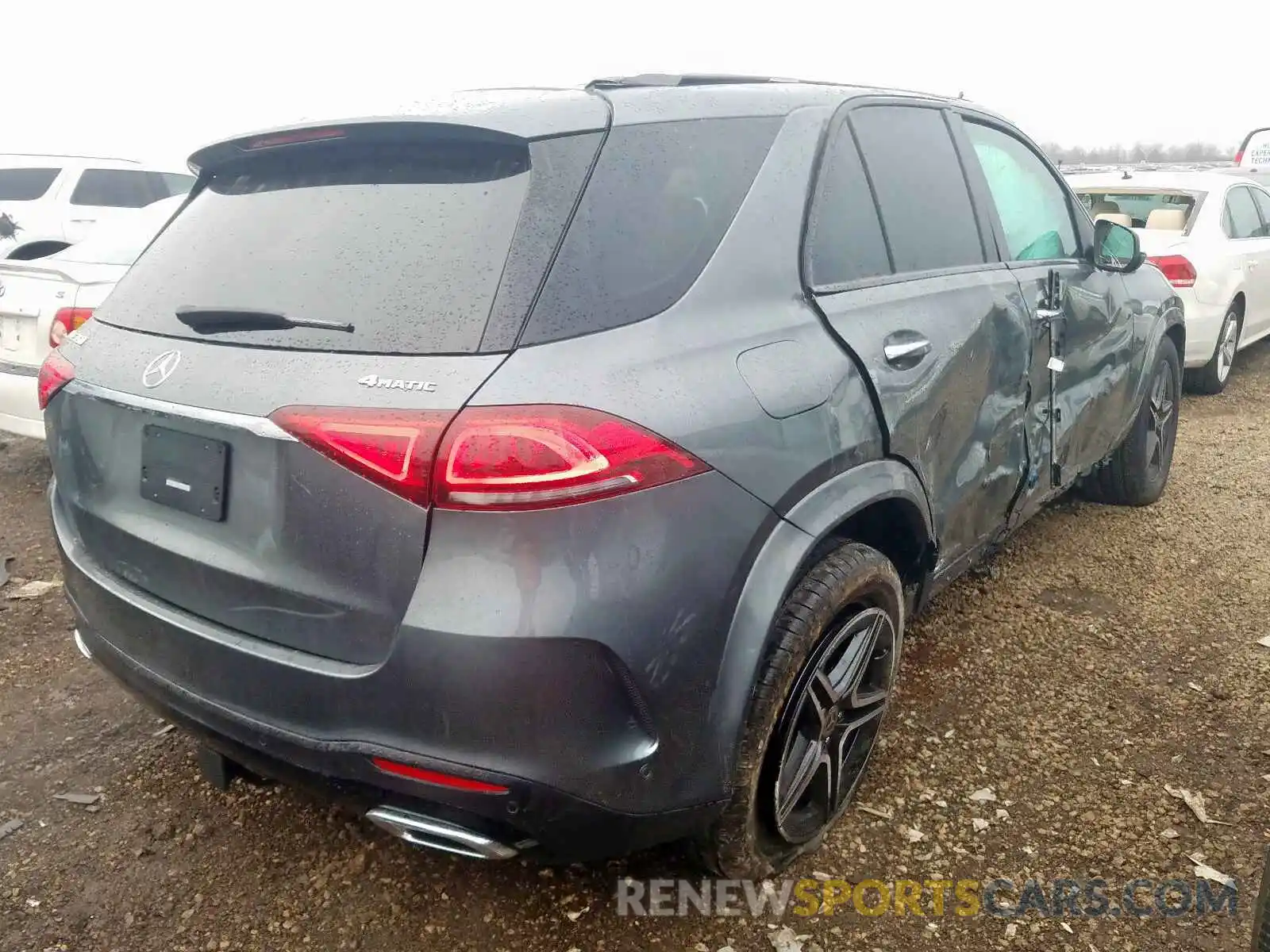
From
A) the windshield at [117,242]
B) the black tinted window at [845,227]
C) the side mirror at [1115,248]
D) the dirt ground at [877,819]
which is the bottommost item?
the dirt ground at [877,819]

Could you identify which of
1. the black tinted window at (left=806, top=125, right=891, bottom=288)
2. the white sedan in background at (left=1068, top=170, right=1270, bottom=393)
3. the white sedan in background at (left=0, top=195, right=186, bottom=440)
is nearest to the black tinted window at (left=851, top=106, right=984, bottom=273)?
the black tinted window at (left=806, top=125, right=891, bottom=288)

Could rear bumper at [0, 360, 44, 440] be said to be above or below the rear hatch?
below

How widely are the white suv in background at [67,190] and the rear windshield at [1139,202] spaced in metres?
8.81

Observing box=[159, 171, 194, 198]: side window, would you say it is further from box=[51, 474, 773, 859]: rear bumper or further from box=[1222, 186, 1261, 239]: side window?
box=[51, 474, 773, 859]: rear bumper

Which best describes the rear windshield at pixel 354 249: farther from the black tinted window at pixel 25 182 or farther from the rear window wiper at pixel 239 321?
the black tinted window at pixel 25 182

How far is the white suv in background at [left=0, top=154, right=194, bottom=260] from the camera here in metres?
10.2

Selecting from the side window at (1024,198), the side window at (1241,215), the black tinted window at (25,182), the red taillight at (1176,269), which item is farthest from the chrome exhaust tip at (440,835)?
the black tinted window at (25,182)

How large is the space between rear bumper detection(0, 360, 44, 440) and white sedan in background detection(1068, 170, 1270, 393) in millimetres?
6594

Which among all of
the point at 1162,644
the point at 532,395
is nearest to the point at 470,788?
the point at 532,395

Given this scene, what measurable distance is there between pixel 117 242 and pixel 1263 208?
831 cm

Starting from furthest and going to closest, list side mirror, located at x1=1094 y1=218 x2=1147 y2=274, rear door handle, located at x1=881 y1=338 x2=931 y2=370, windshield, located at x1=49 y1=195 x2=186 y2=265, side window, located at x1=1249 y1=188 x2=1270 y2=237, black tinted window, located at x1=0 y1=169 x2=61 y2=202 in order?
black tinted window, located at x1=0 y1=169 x2=61 y2=202
side window, located at x1=1249 y1=188 x2=1270 y2=237
windshield, located at x1=49 y1=195 x2=186 y2=265
side mirror, located at x1=1094 y1=218 x2=1147 y2=274
rear door handle, located at x1=881 y1=338 x2=931 y2=370

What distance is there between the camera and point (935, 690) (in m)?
3.03

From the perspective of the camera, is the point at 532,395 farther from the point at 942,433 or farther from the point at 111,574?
the point at 942,433

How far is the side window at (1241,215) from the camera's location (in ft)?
22.5
